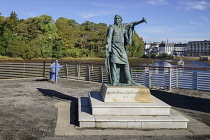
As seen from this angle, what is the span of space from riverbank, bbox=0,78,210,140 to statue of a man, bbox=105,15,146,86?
5.74ft

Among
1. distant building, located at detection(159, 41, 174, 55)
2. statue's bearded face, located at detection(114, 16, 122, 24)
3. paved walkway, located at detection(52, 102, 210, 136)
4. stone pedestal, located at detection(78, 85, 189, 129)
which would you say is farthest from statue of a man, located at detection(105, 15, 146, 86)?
distant building, located at detection(159, 41, 174, 55)

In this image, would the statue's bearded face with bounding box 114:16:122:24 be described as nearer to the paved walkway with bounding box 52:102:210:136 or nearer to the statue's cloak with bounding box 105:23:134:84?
the statue's cloak with bounding box 105:23:134:84

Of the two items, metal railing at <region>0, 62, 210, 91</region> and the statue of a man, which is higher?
the statue of a man

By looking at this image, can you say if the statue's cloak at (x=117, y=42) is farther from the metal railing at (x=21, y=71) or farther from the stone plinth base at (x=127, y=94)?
the metal railing at (x=21, y=71)

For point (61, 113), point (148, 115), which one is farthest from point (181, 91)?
point (61, 113)

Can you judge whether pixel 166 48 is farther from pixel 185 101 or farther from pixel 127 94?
pixel 127 94

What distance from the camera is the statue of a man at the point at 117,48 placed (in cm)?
656

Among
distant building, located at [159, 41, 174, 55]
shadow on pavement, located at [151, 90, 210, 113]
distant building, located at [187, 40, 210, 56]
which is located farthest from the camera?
distant building, located at [159, 41, 174, 55]

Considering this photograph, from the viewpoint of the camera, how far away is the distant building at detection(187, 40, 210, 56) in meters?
140

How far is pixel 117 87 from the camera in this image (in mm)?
6262

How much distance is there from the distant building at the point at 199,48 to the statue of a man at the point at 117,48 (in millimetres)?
144973

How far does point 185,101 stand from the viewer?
9.10 metres

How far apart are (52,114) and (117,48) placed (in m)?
2.94

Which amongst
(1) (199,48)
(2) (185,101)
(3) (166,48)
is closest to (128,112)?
(2) (185,101)
